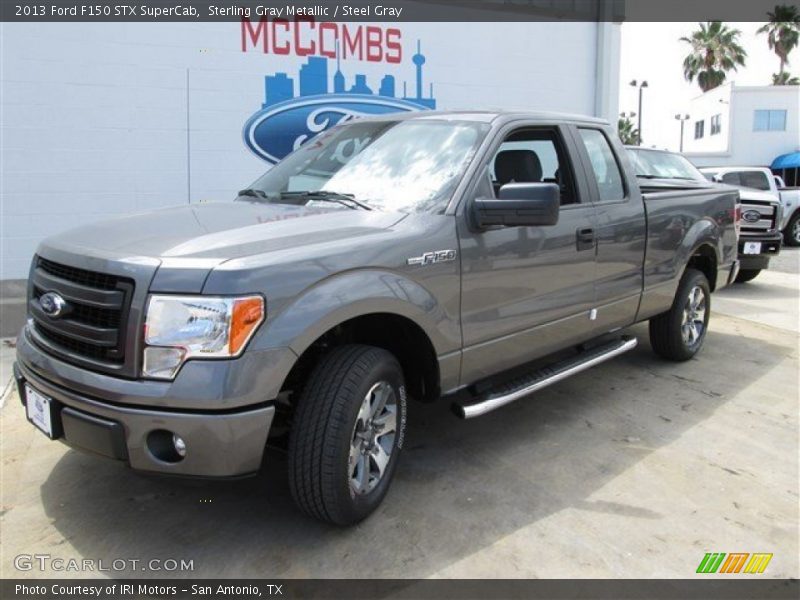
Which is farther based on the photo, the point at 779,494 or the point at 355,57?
the point at 355,57

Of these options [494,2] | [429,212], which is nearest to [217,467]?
[429,212]

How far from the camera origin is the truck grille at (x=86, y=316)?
8.54 feet

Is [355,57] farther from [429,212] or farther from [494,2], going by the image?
[429,212]

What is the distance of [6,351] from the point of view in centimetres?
603

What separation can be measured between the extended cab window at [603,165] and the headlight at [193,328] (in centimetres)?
284

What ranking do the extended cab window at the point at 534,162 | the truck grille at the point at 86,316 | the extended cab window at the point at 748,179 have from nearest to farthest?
the truck grille at the point at 86,316 → the extended cab window at the point at 534,162 → the extended cab window at the point at 748,179

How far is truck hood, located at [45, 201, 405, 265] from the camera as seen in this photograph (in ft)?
8.87

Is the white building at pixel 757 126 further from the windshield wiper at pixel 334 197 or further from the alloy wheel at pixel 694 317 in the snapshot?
the windshield wiper at pixel 334 197

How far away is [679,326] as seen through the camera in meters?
5.56

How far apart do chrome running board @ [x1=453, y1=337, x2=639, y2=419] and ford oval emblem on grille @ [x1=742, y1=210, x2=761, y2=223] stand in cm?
630

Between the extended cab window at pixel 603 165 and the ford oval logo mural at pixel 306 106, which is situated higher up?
the ford oval logo mural at pixel 306 106

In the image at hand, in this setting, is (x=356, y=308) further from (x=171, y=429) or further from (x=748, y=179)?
(x=748, y=179)

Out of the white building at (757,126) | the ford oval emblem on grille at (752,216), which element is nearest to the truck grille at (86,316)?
the ford oval emblem on grille at (752,216)

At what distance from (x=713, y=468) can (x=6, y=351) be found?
575cm
